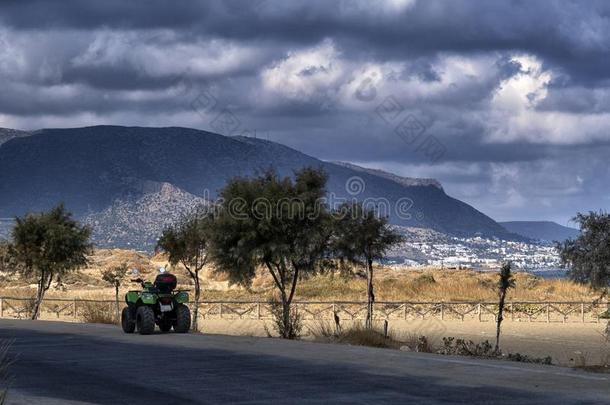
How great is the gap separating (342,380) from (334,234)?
19.7 metres

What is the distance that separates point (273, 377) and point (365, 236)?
22903 mm

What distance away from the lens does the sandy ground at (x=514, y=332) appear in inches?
1437

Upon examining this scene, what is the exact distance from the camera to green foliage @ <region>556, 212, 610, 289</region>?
40.8 metres

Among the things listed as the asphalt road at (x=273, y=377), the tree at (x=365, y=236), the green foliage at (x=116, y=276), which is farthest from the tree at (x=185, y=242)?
the asphalt road at (x=273, y=377)

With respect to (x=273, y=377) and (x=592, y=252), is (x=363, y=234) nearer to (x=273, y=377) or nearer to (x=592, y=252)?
(x=592, y=252)

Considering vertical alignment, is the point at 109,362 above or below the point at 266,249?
below

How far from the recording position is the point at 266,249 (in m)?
33.3

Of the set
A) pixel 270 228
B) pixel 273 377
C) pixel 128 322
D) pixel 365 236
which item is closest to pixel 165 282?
pixel 128 322

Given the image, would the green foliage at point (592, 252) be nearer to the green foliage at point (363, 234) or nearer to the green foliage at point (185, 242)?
the green foliage at point (363, 234)

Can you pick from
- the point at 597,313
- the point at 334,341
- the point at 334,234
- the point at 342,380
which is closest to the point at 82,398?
the point at 342,380

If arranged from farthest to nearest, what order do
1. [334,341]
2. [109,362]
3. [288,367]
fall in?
[334,341] < [109,362] < [288,367]

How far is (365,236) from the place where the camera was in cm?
3978

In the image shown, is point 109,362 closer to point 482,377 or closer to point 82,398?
point 82,398

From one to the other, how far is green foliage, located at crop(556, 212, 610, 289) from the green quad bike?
19026 millimetres
